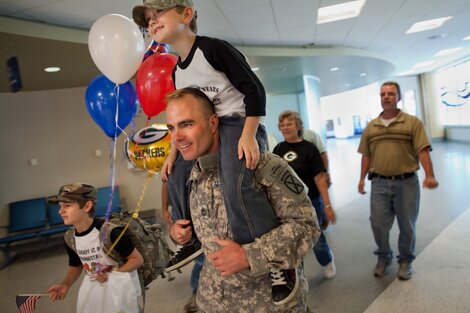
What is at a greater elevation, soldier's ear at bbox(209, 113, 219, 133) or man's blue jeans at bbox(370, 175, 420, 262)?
soldier's ear at bbox(209, 113, 219, 133)

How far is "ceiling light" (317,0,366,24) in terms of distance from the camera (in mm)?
4391

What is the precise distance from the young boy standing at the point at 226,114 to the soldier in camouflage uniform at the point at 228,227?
0.13 ft

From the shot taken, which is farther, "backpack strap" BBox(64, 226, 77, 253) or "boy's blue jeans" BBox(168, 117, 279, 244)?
"backpack strap" BBox(64, 226, 77, 253)

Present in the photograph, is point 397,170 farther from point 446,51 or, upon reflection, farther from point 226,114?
point 446,51

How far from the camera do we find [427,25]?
20.0 ft

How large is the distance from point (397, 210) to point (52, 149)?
588 cm

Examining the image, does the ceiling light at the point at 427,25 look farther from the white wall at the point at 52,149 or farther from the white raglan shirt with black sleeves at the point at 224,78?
the white raglan shirt with black sleeves at the point at 224,78

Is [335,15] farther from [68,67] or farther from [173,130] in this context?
[173,130]

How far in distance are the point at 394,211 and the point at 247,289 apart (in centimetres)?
233

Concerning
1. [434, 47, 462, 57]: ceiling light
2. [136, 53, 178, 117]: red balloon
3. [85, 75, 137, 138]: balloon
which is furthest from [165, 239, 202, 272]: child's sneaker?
[434, 47, 462, 57]: ceiling light

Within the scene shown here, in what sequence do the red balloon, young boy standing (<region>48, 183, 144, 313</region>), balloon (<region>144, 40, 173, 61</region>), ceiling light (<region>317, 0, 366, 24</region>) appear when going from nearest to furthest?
young boy standing (<region>48, 183, 144, 313</region>)
the red balloon
balloon (<region>144, 40, 173, 61</region>)
ceiling light (<region>317, 0, 366, 24</region>)

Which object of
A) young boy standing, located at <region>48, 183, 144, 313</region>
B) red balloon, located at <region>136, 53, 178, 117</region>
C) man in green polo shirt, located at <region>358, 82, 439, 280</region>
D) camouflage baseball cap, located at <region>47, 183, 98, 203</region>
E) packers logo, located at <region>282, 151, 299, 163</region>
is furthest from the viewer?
packers logo, located at <region>282, 151, 299, 163</region>

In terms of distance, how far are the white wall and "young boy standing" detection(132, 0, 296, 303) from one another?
196 inches

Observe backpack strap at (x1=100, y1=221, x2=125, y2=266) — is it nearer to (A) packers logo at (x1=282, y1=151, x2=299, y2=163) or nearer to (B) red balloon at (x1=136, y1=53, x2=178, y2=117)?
(B) red balloon at (x1=136, y1=53, x2=178, y2=117)
